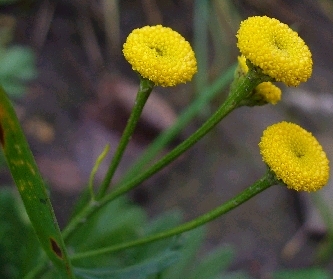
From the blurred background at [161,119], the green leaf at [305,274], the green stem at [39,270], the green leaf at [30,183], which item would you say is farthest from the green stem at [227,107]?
the blurred background at [161,119]

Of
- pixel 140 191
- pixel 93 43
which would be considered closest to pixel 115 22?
pixel 93 43

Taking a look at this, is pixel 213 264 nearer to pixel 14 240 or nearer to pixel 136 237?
pixel 136 237

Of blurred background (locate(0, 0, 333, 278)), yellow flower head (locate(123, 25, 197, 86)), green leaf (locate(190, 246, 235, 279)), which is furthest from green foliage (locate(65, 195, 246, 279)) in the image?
yellow flower head (locate(123, 25, 197, 86))

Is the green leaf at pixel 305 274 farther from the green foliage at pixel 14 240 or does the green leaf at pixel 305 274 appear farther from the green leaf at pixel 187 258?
the green foliage at pixel 14 240

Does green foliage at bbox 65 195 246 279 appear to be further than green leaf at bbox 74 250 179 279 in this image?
Yes

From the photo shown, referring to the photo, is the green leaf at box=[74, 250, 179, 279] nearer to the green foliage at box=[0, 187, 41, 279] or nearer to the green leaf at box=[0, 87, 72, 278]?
the green leaf at box=[0, 87, 72, 278]

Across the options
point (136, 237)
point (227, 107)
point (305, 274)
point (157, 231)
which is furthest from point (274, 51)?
point (305, 274)

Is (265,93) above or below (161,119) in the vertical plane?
above
